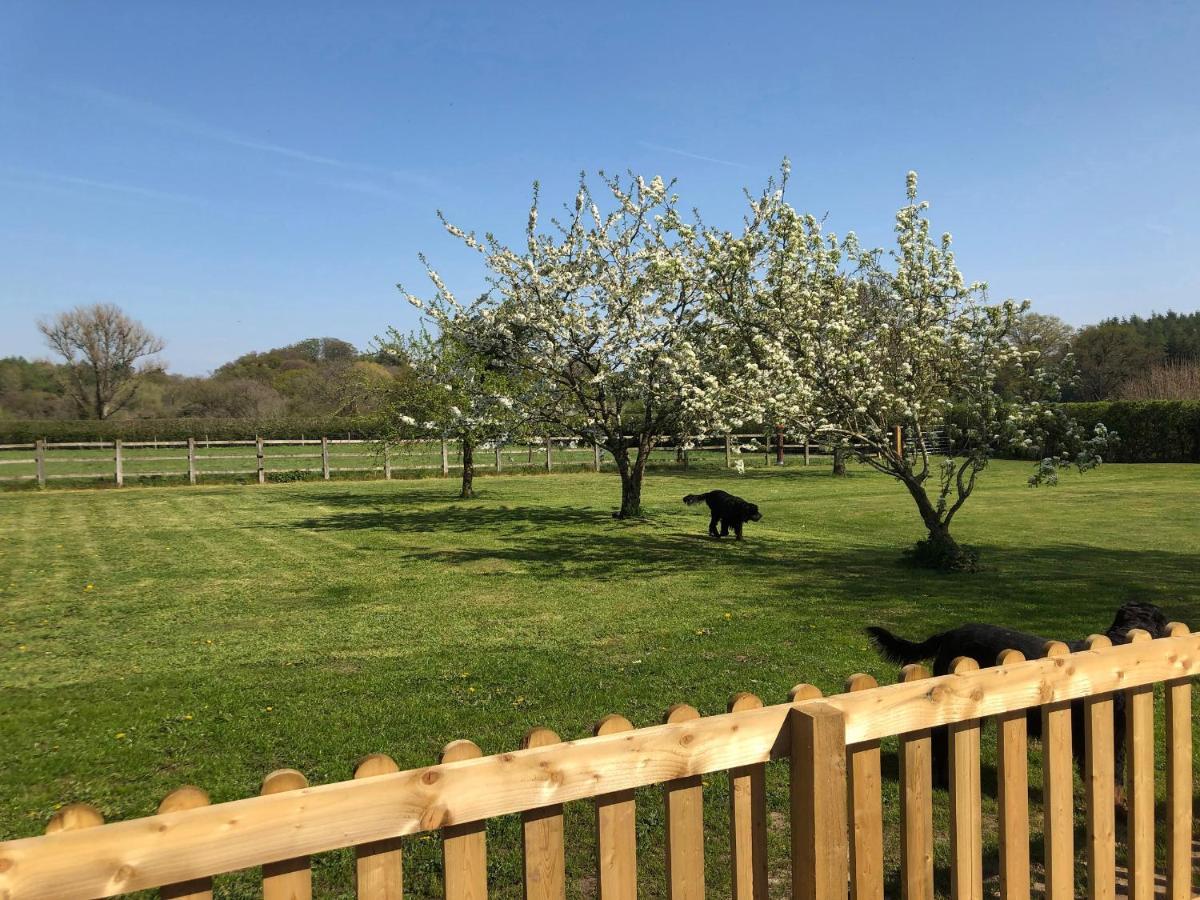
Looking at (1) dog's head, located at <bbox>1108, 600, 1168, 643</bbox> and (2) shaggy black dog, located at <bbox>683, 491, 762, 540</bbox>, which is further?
(2) shaggy black dog, located at <bbox>683, 491, 762, 540</bbox>

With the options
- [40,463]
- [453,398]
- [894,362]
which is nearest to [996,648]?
[894,362]

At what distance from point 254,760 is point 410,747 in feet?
2.96

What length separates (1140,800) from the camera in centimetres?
283

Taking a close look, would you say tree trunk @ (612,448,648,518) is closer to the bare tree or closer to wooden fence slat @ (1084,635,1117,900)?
wooden fence slat @ (1084,635,1117,900)

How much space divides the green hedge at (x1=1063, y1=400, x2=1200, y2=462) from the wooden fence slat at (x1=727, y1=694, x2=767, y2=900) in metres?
35.0

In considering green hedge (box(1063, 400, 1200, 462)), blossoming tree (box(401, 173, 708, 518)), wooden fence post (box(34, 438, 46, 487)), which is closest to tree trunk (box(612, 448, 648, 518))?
blossoming tree (box(401, 173, 708, 518))

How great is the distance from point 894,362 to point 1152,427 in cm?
2883

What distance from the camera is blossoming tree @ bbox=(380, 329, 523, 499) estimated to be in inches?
706

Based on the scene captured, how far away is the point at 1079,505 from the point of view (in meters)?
19.0

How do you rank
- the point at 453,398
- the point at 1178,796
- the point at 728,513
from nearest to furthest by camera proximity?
the point at 1178,796, the point at 728,513, the point at 453,398

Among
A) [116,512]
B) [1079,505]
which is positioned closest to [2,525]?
[116,512]

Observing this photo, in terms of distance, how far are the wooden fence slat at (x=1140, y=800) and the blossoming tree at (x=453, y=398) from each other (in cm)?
1451

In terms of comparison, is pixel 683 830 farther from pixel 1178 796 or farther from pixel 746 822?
pixel 1178 796

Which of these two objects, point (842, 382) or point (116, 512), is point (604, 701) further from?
point (116, 512)
